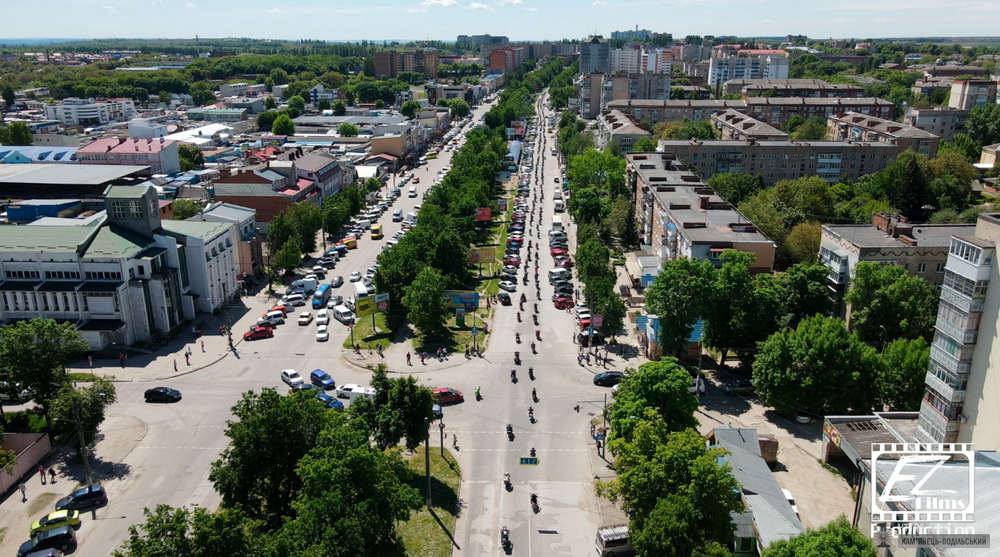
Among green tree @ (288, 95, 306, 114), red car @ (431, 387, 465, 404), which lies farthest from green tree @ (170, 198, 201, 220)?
green tree @ (288, 95, 306, 114)

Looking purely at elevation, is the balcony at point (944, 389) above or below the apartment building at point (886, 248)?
below

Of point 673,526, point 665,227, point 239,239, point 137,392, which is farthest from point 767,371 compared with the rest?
point 239,239

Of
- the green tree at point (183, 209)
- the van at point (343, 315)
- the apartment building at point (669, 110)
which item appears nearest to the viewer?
the van at point (343, 315)

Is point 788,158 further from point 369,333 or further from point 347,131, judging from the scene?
point 347,131

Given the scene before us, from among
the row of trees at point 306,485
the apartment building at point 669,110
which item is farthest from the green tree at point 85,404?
the apartment building at point 669,110

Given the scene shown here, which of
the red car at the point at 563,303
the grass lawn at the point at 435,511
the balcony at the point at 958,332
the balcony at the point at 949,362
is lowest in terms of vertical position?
the grass lawn at the point at 435,511

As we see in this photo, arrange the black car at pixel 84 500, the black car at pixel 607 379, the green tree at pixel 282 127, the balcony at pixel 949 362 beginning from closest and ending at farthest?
the balcony at pixel 949 362, the black car at pixel 84 500, the black car at pixel 607 379, the green tree at pixel 282 127

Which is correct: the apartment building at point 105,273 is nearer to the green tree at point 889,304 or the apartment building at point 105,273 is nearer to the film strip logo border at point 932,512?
the film strip logo border at point 932,512
